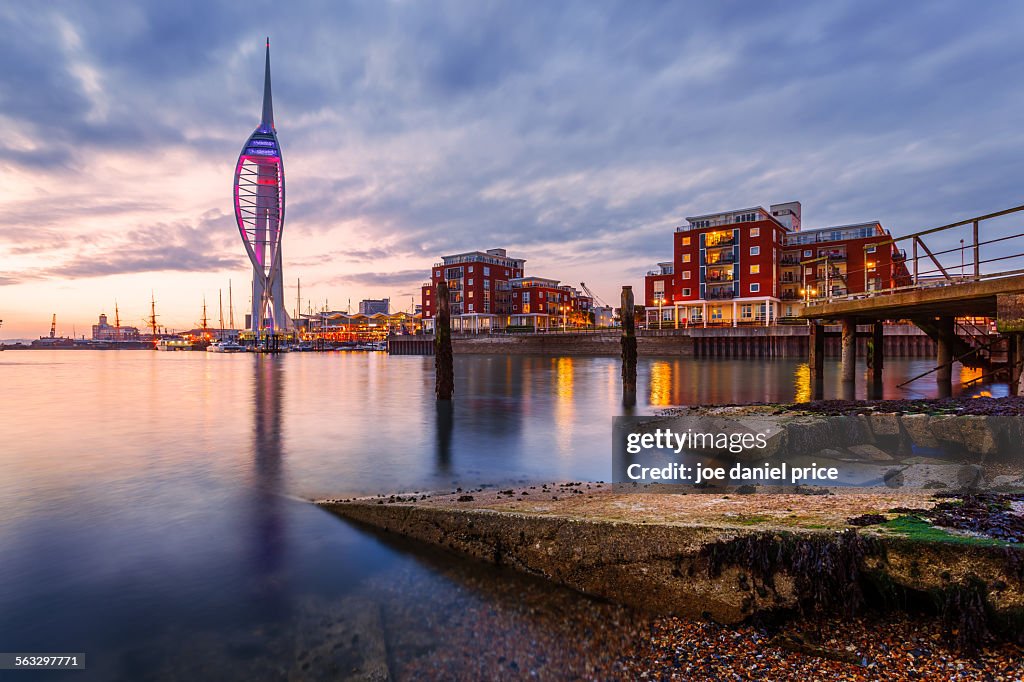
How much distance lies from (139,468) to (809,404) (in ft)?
52.4

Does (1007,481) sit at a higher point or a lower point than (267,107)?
lower

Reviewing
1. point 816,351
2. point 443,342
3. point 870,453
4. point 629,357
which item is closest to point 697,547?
point 870,453

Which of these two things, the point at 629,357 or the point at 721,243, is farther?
the point at 721,243

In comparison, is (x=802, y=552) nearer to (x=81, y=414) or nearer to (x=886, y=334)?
(x=81, y=414)

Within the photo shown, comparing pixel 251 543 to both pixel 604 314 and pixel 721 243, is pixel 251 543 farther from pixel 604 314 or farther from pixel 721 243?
pixel 604 314

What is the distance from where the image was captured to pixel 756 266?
70.2m

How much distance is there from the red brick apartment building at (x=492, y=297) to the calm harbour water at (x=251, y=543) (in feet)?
280

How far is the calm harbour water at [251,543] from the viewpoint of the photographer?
16.4 feet

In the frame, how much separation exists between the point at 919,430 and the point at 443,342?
1750 centimetres

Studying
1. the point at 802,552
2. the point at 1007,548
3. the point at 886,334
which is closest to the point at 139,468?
the point at 802,552

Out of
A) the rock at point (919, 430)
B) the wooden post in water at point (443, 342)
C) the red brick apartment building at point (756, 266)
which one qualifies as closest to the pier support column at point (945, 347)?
the rock at point (919, 430)

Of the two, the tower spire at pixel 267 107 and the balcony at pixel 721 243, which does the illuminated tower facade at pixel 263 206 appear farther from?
the balcony at pixel 721 243

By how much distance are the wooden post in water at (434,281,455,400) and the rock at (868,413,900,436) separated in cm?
1527

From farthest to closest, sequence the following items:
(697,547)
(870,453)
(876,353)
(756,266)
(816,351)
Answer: (756,266) < (816,351) < (876,353) < (870,453) < (697,547)
